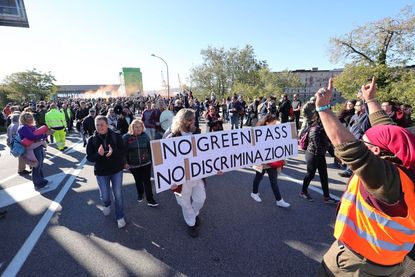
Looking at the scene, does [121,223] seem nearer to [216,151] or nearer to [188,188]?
[188,188]

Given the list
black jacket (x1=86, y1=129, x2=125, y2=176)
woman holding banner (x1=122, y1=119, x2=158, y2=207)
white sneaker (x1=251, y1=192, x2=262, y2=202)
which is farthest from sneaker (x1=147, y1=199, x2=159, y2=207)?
white sneaker (x1=251, y1=192, x2=262, y2=202)

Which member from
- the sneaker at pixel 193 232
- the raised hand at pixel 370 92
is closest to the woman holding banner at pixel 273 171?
the sneaker at pixel 193 232

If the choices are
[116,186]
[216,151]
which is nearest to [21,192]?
[116,186]

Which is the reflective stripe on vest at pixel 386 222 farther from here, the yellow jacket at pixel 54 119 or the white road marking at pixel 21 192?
the yellow jacket at pixel 54 119

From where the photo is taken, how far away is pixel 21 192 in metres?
5.37

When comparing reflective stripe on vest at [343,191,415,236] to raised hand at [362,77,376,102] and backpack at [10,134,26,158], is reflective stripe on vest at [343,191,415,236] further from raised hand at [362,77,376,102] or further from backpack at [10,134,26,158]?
backpack at [10,134,26,158]

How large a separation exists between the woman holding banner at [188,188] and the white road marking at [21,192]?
3.85m

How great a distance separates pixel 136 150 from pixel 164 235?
1597mm

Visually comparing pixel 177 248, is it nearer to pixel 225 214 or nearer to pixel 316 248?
pixel 225 214

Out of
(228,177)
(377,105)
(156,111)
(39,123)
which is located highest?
(377,105)

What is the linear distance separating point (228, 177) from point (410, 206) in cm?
489

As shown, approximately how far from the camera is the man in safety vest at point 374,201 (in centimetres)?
124

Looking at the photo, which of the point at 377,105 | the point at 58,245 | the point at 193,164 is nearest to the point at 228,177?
the point at 193,164

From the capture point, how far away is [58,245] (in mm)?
3398
